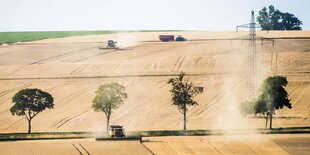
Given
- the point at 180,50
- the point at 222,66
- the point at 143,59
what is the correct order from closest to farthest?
the point at 222,66
the point at 143,59
the point at 180,50

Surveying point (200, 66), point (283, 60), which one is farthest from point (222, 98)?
point (283, 60)

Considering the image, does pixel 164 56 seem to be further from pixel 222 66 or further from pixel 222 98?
pixel 222 98

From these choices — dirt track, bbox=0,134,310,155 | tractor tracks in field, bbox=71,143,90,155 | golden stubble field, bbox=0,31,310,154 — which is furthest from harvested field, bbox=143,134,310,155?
tractor tracks in field, bbox=71,143,90,155

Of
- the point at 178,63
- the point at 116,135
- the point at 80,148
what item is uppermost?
the point at 178,63

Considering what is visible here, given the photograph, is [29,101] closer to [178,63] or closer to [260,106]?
[260,106]

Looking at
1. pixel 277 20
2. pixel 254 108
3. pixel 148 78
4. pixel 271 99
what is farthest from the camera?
pixel 277 20

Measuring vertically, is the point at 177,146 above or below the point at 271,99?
below

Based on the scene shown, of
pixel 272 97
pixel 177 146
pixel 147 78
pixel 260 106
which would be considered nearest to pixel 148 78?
pixel 147 78

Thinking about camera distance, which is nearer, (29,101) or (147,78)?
(29,101)
